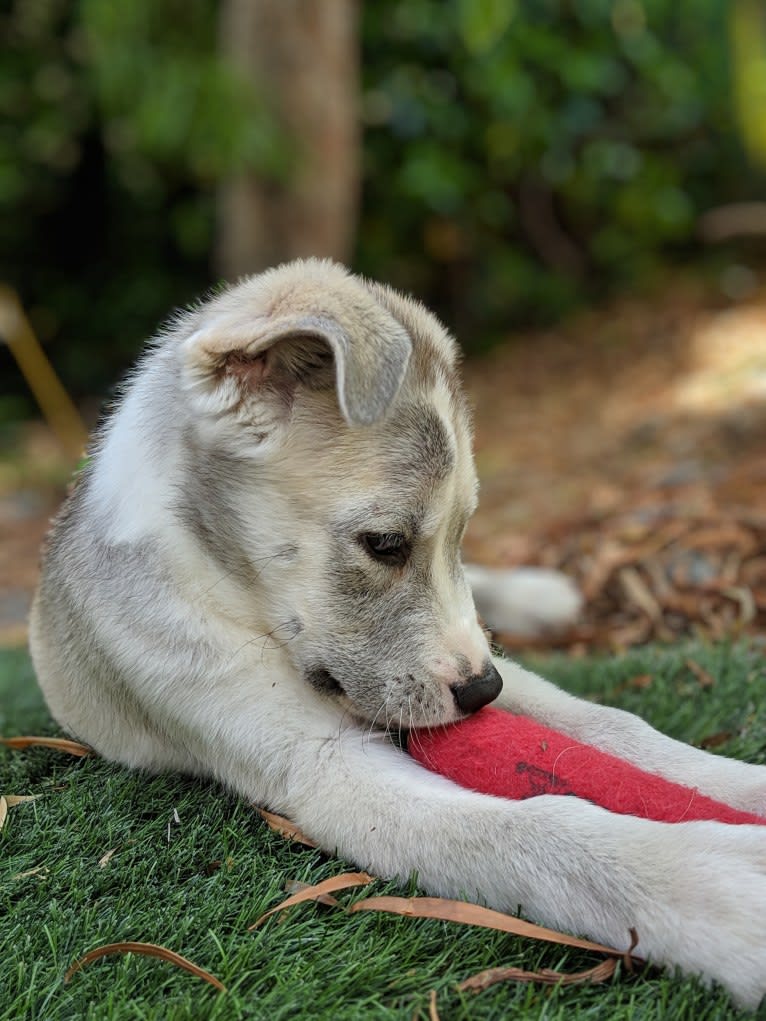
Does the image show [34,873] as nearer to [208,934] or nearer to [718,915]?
[208,934]

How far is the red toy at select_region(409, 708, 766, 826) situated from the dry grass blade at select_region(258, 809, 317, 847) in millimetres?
388

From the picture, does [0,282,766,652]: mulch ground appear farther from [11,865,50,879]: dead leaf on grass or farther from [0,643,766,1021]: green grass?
[11,865,50,879]: dead leaf on grass

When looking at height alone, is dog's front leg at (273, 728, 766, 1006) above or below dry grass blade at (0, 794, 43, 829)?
above

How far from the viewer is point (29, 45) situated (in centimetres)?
1448

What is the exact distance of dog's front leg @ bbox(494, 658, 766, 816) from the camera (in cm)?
302

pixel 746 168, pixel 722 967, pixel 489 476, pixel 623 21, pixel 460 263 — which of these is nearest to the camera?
pixel 722 967

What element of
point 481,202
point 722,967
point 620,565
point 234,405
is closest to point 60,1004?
point 722,967

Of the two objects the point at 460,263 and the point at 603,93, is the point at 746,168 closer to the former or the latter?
the point at 603,93

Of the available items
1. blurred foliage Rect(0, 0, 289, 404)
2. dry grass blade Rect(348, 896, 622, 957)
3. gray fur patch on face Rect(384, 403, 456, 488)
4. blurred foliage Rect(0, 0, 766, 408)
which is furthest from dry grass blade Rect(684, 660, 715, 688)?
blurred foliage Rect(0, 0, 766, 408)

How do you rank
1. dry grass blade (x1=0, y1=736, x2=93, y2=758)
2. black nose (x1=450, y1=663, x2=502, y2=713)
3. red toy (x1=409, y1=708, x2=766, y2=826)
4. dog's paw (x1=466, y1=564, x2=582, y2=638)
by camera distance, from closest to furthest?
red toy (x1=409, y1=708, x2=766, y2=826) < black nose (x1=450, y1=663, x2=502, y2=713) < dry grass blade (x1=0, y1=736, x2=93, y2=758) < dog's paw (x1=466, y1=564, x2=582, y2=638)

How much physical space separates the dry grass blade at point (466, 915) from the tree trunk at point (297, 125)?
876 centimetres

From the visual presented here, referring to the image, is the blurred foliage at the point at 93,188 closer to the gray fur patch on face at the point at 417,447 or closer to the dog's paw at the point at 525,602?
the dog's paw at the point at 525,602

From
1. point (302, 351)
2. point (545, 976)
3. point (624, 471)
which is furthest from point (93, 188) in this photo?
point (545, 976)

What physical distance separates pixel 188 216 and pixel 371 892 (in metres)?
13.4
